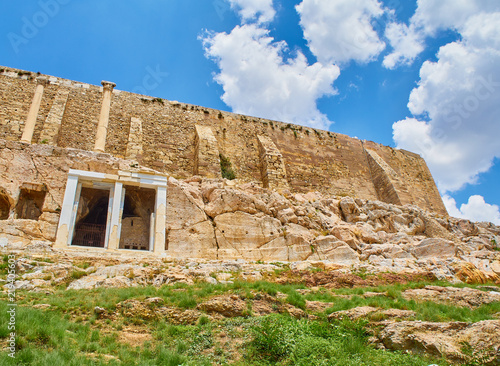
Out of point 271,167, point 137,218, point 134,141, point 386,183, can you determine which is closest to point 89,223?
point 137,218

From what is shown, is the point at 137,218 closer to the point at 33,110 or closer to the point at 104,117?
the point at 104,117

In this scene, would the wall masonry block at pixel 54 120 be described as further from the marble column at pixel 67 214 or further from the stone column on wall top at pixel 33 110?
the marble column at pixel 67 214

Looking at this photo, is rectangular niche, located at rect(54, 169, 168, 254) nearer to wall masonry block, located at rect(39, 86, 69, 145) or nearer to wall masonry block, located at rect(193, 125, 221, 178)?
wall masonry block, located at rect(193, 125, 221, 178)

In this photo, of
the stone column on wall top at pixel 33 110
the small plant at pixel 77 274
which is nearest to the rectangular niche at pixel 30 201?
the stone column on wall top at pixel 33 110

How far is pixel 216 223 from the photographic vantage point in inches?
541

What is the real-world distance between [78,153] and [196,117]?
9.14 m

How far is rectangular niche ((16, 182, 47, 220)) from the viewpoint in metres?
12.3

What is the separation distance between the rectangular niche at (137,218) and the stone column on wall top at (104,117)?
3.29m

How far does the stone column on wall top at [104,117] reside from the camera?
16.6 metres

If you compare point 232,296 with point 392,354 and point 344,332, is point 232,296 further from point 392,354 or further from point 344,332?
point 392,354

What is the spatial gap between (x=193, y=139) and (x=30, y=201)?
375 inches

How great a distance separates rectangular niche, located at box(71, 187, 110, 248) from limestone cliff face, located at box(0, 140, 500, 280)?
107 cm

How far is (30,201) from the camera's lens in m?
12.6

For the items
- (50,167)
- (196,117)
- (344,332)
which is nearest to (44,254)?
(50,167)
